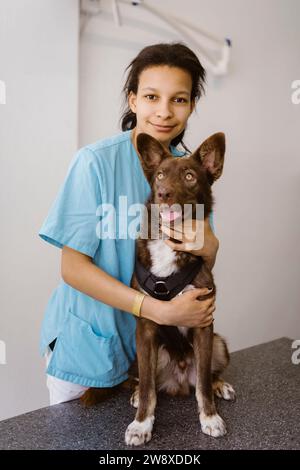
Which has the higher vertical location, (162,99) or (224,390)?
(162,99)

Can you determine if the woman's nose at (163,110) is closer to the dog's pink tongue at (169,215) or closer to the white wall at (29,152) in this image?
the dog's pink tongue at (169,215)

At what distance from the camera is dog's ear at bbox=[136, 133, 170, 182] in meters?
1.17

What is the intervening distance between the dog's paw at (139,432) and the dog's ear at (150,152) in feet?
2.14

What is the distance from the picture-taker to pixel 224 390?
132 cm

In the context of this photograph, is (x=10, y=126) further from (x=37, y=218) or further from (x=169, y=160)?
(x=169, y=160)

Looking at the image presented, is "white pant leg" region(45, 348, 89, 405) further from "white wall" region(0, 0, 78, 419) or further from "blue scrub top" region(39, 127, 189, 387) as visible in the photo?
"white wall" region(0, 0, 78, 419)

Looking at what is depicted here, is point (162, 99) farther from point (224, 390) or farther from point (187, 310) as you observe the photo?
point (224, 390)

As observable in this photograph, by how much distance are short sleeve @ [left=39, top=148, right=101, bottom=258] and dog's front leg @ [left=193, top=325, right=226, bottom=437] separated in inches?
15.4

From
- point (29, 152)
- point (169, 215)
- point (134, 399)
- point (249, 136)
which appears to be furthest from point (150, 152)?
point (249, 136)

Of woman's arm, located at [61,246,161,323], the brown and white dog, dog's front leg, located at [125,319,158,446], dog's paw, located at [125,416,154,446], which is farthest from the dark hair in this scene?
dog's paw, located at [125,416,154,446]

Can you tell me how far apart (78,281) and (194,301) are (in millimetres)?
327

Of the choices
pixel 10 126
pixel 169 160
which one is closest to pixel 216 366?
pixel 169 160

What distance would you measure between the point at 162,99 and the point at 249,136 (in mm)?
1902

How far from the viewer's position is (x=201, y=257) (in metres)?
1.18
